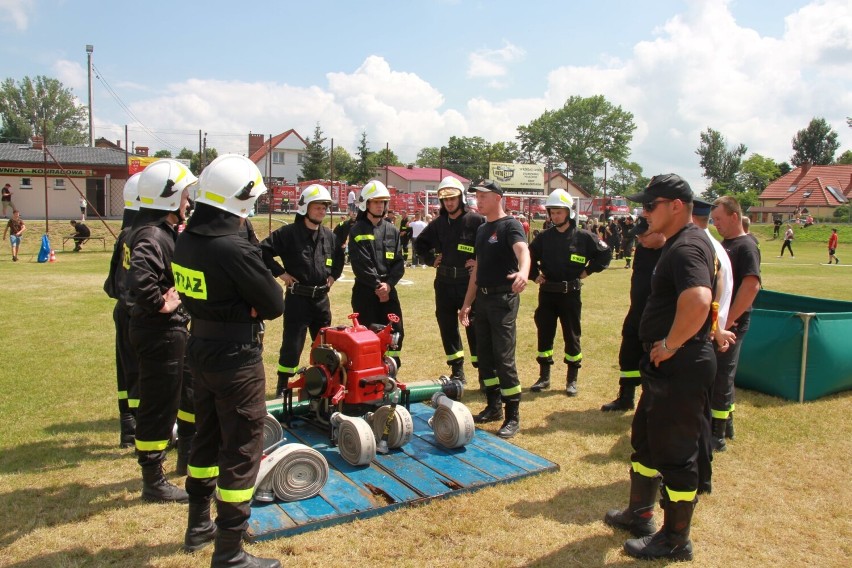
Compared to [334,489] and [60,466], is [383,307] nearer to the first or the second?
[334,489]

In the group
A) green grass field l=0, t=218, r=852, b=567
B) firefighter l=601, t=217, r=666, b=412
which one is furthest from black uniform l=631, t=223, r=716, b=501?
firefighter l=601, t=217, r=666, b=412

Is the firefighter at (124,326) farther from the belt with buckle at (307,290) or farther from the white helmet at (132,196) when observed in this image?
the belt with buckle at (307,290)

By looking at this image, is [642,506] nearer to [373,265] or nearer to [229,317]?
[229,317]

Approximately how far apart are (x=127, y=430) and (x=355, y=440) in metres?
2.17

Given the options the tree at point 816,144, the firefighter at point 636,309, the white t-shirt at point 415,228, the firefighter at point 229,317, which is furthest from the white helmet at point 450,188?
the tree at point 816,144

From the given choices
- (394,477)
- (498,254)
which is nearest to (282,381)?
(394,477)

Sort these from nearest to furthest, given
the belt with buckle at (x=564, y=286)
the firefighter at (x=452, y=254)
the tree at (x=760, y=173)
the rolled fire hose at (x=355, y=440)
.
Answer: the rolled fire hose at (x=355, y=440) < the firefighter at (x=452, y=254) < the belt with buckle at (x=564, y=286) < the tree at (x=760, y=173)

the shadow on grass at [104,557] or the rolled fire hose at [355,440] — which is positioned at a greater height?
the rolled fire hose at [355,440]

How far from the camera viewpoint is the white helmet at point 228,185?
330cm

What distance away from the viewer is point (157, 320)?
166 inches

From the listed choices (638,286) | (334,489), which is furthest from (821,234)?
(334,489)

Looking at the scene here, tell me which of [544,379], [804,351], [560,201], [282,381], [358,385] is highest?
[560,201]

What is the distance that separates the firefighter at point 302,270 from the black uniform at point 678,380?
12.0 feet

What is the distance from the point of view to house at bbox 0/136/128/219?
38531mm
